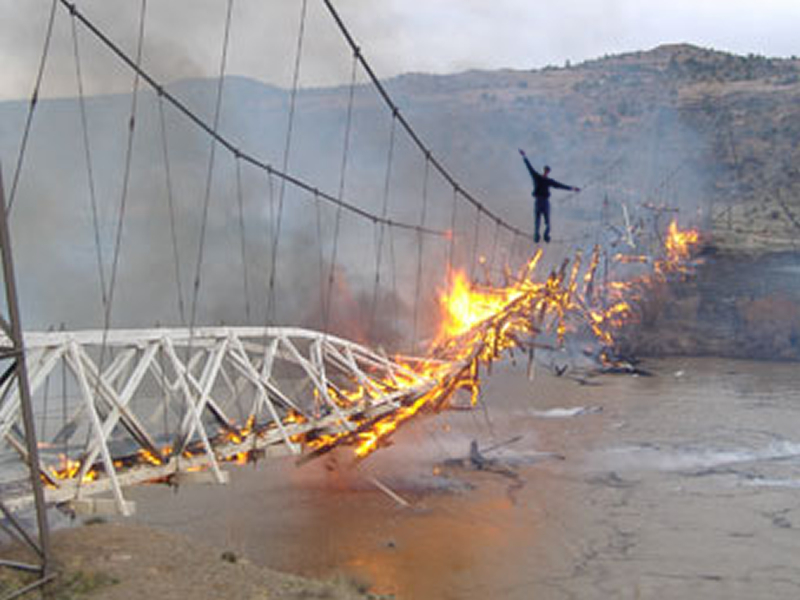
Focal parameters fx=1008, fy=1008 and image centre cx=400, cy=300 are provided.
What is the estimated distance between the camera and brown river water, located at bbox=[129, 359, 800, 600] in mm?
16344

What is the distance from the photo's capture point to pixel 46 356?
12.0m

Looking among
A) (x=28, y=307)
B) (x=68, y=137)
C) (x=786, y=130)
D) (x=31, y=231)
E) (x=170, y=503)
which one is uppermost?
(x=786, y=130)

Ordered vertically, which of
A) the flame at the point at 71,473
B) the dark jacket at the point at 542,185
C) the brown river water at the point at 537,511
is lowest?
the brown river water at the point at 537,511

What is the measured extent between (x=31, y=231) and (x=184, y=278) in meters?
7.36

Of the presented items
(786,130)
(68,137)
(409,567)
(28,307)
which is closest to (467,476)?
(409,567)

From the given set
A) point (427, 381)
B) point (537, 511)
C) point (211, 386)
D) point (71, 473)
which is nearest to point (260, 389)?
point (211, 386)

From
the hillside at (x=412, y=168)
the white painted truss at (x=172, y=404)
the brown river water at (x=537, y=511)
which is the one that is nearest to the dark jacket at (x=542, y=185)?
the brown river water at (x=537, y=511)

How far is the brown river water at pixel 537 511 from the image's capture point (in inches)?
643

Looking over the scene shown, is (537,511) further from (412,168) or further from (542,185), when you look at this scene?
(412,168)

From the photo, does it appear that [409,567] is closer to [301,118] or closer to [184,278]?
[184,278]

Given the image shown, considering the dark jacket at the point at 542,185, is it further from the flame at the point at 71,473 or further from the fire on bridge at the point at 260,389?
the flame at the point at 71,473

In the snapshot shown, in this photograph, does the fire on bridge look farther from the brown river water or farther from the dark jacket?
the dark jacket

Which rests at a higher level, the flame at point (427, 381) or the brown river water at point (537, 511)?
the flame at point (427, 381)

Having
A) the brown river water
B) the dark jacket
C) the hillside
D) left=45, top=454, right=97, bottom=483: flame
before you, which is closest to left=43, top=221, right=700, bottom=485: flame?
left=45, top=454, right=97, bottom=483: flame
